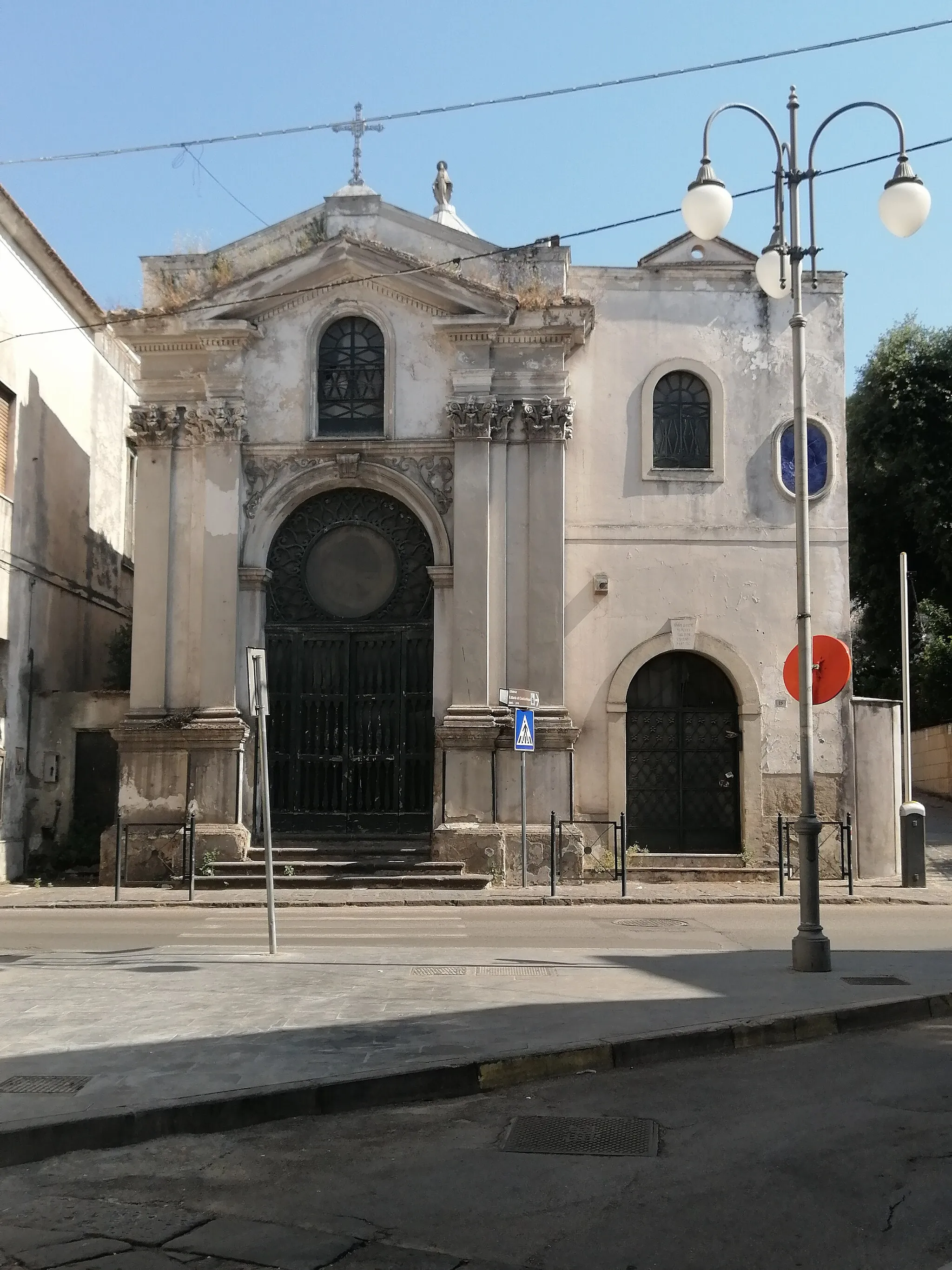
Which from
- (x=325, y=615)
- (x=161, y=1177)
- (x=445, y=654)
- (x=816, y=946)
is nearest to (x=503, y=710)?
(x=445, y=654)

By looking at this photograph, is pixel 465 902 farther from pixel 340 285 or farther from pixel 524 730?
pixel 340 285

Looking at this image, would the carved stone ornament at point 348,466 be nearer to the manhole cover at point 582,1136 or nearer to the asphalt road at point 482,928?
the asphalt road at point 482,928

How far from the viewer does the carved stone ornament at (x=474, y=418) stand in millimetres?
22281

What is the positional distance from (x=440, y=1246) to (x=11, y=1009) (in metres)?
5.31

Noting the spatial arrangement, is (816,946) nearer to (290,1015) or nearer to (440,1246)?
(290,1015)

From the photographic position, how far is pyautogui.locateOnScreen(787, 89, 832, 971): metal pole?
37.5 feet

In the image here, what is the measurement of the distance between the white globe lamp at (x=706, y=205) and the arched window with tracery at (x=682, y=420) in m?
11.4

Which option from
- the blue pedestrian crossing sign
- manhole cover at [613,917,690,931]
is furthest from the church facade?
manhole cover at [613,917,690,931]

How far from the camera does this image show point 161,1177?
5898 mm

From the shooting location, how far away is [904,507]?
116 feet

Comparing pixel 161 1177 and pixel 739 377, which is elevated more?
pixel 739 377

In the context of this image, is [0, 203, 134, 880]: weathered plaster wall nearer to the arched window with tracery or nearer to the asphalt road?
the asphalt road

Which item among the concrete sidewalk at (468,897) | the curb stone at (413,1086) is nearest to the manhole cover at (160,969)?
the curb stone at (413,1086)

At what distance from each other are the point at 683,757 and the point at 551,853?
13.7 ft
